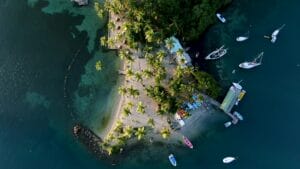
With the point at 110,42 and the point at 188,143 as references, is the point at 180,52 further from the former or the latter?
the point at 188,143

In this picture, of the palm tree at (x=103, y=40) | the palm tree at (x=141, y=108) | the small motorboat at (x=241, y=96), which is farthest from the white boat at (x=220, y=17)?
the palm tree at (x=141, y=108)

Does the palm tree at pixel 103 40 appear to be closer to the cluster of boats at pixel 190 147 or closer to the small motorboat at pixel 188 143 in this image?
the cluster of boats at pixel 190 147

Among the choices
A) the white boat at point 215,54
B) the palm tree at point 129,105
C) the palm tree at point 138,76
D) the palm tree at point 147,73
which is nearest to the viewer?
the palm tree at point 147,73

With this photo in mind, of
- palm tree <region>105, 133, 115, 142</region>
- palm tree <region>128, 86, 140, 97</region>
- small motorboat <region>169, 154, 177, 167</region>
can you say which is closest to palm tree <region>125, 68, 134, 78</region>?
palm tree <region>128, 86, 140, 97</region>

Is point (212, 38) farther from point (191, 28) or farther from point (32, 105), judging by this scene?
point (32, 105)

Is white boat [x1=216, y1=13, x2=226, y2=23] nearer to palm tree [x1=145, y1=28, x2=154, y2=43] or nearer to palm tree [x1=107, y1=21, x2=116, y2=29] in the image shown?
palm tree [x1=145, y1=28, x2=154, y2=43]

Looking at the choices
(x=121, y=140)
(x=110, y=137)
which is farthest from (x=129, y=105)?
(x=110, y=137)
